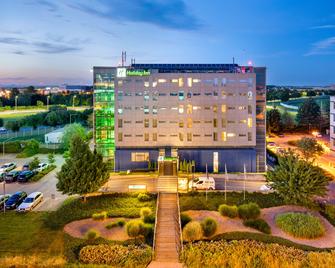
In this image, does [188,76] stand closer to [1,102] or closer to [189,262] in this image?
[189,262]

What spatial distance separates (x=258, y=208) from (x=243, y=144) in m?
17.3

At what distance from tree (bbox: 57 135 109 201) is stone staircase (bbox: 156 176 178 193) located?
595cm

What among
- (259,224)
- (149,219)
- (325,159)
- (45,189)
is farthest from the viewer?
(325,159)

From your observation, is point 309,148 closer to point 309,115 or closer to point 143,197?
point 143,197

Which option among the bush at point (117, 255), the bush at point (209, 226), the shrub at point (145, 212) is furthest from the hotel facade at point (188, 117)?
the bush at point (117, 255)

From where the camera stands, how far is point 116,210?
2795 centimetres

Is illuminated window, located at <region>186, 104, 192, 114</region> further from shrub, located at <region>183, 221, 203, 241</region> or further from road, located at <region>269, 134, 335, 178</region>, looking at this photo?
shrub, located at <region>183, 221, 203, 241</region>

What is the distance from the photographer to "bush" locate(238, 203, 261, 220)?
25469mm

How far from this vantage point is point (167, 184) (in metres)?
33.0

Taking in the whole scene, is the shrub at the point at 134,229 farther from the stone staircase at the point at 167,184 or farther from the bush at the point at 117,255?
the stone staircase at the point at 167,184

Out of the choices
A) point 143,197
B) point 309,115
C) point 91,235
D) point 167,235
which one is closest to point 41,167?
point 143,197

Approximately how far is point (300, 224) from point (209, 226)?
684cm

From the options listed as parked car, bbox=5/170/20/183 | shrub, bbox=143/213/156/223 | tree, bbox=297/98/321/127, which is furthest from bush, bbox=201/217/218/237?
tree, bbox=297/98/321/127

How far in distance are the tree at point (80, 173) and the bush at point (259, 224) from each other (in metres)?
13.8
